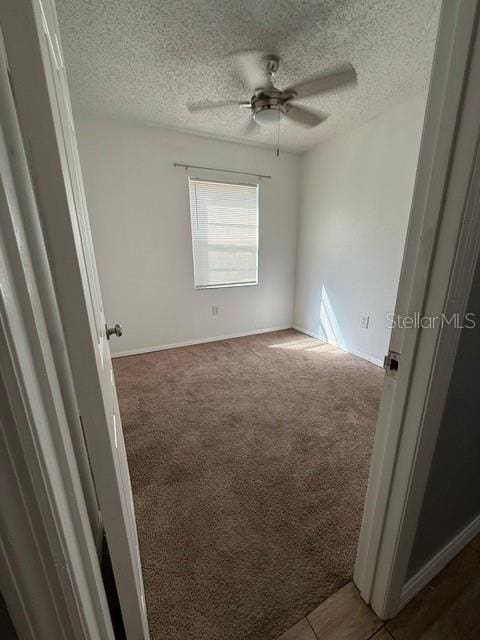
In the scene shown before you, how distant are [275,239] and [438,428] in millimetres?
3320

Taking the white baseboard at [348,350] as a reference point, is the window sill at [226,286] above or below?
above

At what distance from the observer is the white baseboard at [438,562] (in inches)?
38.3

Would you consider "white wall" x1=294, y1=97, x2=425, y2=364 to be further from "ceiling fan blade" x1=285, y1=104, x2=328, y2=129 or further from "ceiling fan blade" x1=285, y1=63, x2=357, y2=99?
"ceiling fan blade" x1=285, y1=63, x2=357, y2=99

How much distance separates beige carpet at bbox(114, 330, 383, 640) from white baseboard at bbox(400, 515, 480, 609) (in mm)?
220

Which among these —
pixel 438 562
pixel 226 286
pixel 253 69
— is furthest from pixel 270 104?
pixel 438 562

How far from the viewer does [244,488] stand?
146cm

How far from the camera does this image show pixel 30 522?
0.35m

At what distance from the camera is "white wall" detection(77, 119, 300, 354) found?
2.74m

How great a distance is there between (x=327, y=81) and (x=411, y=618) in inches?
110

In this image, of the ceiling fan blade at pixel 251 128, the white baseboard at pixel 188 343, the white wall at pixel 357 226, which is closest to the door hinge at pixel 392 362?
the white wall at pixel 357 226

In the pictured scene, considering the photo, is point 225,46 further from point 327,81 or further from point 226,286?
point 226,286

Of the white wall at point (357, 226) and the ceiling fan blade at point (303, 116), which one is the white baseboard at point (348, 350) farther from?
the ceiling fan blade at point (303, 116)

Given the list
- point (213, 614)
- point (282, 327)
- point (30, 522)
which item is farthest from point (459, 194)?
point (282, 327)

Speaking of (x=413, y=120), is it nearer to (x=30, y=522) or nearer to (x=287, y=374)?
→ (x=287, y=374)
